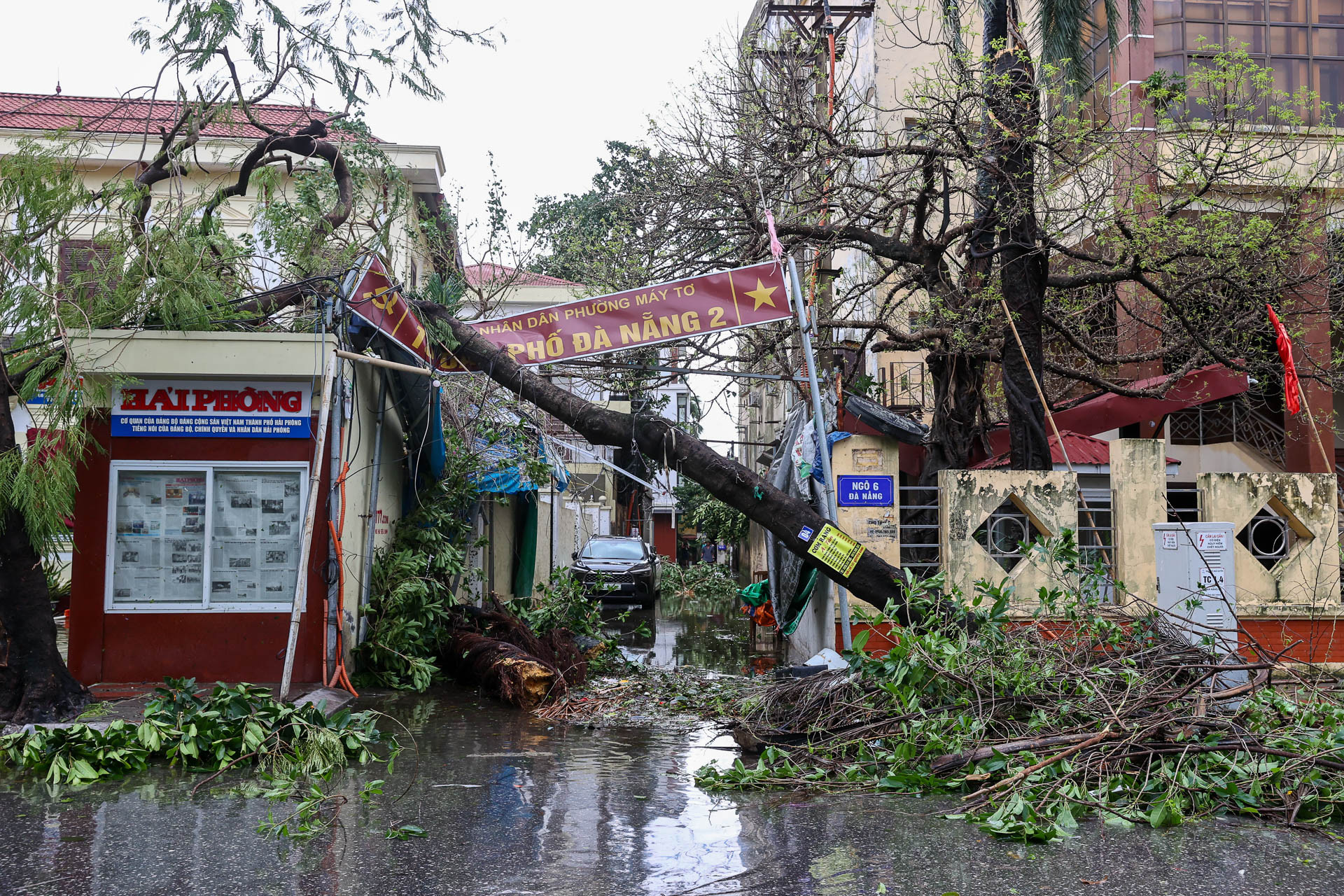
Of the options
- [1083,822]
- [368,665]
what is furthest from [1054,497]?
[368,665]

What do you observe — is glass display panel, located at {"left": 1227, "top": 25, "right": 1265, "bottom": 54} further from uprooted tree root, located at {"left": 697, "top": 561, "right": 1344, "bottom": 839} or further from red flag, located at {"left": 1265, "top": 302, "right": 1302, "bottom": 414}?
uprooted tree root, located at {"left": 697, "top": 561, "right": 1344, "bottom": 839}

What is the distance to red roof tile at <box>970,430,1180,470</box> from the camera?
14289 mm

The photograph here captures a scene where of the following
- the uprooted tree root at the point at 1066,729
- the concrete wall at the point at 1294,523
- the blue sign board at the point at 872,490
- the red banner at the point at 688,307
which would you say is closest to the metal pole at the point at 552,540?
the blue sign board at the point at 872,490

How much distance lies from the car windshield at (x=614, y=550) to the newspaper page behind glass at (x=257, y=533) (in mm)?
12900

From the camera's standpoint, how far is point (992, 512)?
10.1 meters

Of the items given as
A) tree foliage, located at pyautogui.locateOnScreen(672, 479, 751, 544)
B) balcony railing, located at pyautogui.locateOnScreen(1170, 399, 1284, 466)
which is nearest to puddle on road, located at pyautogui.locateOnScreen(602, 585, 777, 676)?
tree foliage, located at pyautogui.locateOnScreen(672, 479, 751, 544)

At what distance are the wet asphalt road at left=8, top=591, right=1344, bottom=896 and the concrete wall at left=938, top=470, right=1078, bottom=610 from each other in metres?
4.16

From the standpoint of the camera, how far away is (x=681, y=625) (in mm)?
20453

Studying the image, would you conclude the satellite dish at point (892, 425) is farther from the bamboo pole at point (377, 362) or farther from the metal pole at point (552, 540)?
the metal pole at point (552, 540)

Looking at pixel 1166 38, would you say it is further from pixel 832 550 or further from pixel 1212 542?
pixel 832 550

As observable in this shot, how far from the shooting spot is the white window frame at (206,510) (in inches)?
390

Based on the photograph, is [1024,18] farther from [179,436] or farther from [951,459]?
[179,436]

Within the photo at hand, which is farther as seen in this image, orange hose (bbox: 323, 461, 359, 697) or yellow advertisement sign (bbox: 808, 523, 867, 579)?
orange hose (bbox: 323, 461, 359, 697)

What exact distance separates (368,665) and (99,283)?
4.58 m
